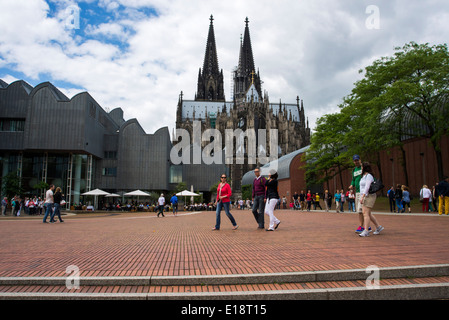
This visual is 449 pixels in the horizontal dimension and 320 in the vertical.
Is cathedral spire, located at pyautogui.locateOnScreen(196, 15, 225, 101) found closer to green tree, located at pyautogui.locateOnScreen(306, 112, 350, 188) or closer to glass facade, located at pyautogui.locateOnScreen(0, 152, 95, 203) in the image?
glass facade, located at pyautogui.locateOnScreen(0, 152, 95, 203)

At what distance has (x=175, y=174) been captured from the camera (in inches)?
1941

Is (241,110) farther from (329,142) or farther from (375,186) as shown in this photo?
(375,186)

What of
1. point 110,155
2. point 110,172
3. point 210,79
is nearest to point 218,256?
point 110,172

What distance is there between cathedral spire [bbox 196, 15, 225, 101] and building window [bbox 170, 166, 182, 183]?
4915 cm

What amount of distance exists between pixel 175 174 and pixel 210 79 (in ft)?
175

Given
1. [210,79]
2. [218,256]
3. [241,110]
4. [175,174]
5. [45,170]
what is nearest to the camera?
[218,256]

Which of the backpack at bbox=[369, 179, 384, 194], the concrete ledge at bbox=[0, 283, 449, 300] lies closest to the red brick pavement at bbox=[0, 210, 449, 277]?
the concrete ledge at bbox=[0, 283, 449, 300]

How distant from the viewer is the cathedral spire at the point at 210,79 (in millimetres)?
95312

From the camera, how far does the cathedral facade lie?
69.8m

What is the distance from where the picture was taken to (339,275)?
12.3 feet
